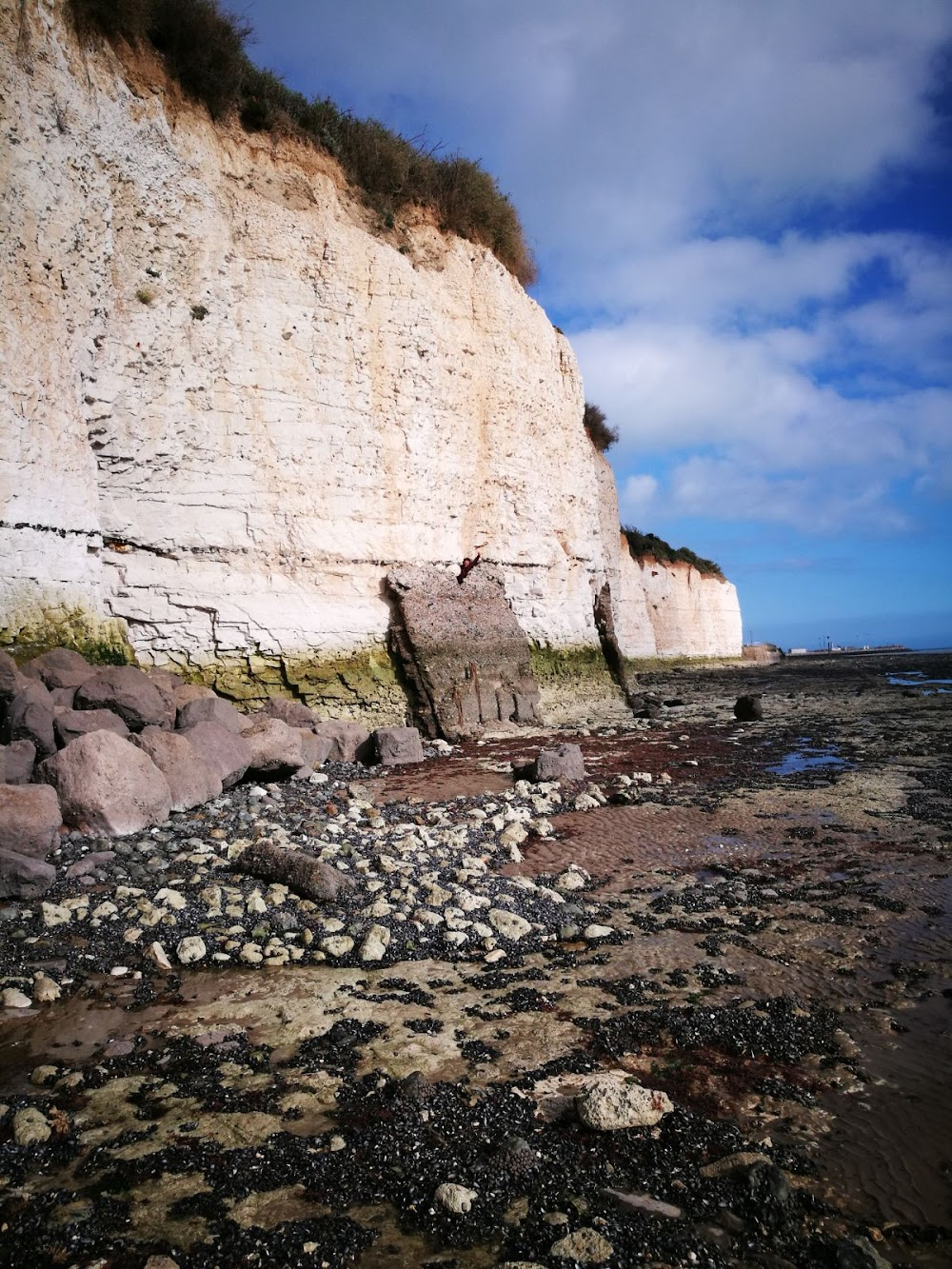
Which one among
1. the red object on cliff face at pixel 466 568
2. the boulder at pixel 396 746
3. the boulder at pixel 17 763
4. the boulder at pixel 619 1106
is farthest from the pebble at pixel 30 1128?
the red object on cliff face at pixel 466 568

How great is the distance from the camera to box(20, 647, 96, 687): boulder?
8.02m

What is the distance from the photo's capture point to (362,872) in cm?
545

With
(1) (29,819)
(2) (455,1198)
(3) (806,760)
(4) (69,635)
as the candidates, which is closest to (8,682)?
(1) (29,819)

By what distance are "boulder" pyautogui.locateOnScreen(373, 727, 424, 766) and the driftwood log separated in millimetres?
4789

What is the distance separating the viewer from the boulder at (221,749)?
7.58 metres

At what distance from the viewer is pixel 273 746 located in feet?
28.2

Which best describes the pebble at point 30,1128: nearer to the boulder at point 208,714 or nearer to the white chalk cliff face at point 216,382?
the boulder at point 208,714

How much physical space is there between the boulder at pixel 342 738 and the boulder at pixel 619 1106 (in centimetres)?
788

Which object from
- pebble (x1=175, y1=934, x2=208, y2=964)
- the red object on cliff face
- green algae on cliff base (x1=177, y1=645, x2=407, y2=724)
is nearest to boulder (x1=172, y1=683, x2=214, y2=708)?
green algae on cliff base (x1=177, y1=645, x2=407, y2=724)

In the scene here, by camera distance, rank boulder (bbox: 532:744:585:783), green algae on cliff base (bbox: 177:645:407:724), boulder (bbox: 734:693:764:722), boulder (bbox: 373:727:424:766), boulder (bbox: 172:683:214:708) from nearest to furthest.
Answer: boulder (bbox: 532:744:585:783) < boulder (bbox: 172:683:214:708) < boulder (bbox: 373:727:424:766) < green algae on cliff base (bbox: 177:645:407:724) < boulder (bbox: 734:693:764:722)

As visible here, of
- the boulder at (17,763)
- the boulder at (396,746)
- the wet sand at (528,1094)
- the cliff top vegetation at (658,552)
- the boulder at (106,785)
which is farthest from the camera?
the cliff top vegetation at (658,552)

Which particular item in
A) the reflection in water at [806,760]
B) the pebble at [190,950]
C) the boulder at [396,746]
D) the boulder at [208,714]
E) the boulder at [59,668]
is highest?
the boulder at [59,668]

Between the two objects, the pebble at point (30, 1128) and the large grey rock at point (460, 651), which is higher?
the large grey rock at point (460, 651)

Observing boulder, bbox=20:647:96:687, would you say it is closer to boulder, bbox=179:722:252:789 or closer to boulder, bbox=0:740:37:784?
boulder, bbox=179:722:252:789
